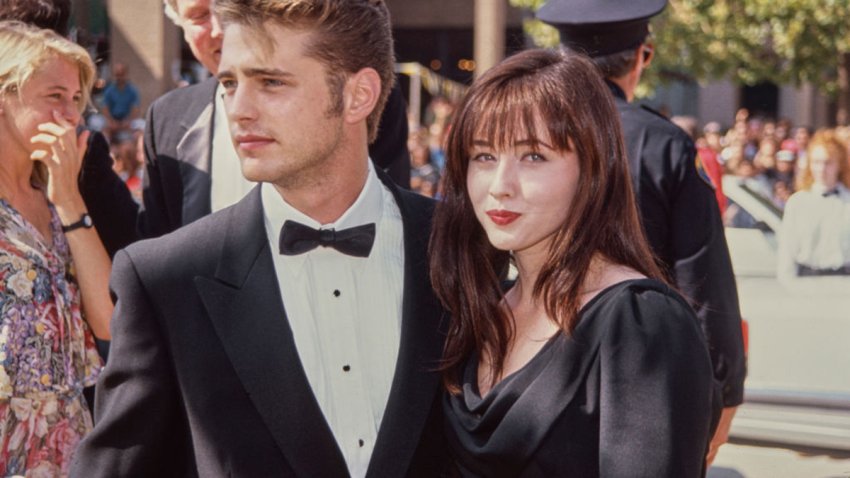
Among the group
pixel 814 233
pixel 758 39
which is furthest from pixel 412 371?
pixel 758 39

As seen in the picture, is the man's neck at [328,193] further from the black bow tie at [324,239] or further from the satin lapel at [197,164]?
the satin lapel at [197,164]

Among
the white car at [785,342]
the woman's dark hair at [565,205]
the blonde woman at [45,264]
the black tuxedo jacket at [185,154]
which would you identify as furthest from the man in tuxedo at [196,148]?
the white car at [785,342]

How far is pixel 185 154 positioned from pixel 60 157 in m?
0.45

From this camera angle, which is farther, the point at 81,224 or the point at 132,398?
the point at 81,224

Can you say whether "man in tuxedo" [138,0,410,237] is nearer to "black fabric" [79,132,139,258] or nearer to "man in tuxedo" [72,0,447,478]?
"black fabric" [79,132,139,258]

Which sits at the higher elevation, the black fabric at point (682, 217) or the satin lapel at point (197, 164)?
the satin lapel at point (197, 164)

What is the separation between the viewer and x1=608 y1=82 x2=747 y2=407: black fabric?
4.10 metres

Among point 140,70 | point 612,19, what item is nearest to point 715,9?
point 140,70

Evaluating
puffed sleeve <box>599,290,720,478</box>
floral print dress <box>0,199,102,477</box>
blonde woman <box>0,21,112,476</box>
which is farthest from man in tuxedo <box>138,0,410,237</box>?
puffed sleeve <box>599,290,720,478</box>

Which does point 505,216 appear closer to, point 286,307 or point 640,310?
point 640,310

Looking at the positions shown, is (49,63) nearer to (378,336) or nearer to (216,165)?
(216,165)

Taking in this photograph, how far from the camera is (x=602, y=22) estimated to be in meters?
4.17

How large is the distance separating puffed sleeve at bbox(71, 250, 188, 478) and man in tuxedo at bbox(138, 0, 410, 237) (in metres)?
1.21

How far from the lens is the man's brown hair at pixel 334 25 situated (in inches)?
98.7
